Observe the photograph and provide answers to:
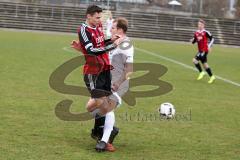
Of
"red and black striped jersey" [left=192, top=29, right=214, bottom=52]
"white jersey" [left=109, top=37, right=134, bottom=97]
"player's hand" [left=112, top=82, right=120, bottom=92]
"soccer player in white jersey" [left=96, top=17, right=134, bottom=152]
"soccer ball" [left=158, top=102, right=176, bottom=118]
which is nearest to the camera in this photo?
"soccer player in white jersey" [left=96, top=17, right=134, bottom=152]

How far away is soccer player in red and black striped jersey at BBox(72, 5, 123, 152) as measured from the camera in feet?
23.2

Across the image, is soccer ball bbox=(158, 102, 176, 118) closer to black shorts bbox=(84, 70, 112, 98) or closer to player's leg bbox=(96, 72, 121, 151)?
player's leg bbox=(96, 72, 121, 151)

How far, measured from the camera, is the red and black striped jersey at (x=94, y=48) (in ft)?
23.1

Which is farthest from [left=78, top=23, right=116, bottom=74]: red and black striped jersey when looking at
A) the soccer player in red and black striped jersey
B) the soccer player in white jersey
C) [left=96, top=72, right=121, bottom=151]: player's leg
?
the soccer player in white jersey

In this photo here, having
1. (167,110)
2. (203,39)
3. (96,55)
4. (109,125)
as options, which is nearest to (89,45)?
(96,55)

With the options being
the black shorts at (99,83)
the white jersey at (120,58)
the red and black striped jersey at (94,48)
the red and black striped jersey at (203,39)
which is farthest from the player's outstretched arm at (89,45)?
the red and black striped jersey at (203,39)

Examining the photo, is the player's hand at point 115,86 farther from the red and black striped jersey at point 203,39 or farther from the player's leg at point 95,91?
the red and black striped jersey at point 203,39

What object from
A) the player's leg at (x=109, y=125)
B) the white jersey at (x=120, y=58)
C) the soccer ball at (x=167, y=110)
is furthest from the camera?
the soccer ball at (x=167, y=110)

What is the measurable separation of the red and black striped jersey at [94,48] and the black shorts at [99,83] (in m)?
0.06

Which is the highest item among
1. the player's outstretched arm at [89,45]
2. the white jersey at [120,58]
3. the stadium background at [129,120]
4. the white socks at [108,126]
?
the player's outstretched arm at [89,45]

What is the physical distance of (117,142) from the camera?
7.80 meters

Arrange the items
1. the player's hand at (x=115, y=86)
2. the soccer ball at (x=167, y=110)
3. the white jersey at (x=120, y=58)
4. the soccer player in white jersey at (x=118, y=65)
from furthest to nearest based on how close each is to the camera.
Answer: the soccer ball at (x=167, y=110) < the white jersey at (x=120, y=58) < the player's hand at (x=115, y=86) < the soccer player in white jersey at (x=118, y=65)

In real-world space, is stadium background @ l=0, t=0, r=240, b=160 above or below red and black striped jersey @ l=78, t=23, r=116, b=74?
below

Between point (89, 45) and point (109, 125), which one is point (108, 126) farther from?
point (89, 45)
